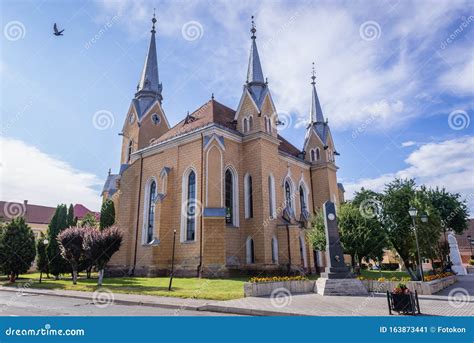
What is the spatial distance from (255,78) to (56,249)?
26.3m

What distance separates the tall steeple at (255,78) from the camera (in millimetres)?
30500

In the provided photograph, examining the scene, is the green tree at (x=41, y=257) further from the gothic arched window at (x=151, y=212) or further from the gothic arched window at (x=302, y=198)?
Result: the gothic arched window at (x=302, y=198)

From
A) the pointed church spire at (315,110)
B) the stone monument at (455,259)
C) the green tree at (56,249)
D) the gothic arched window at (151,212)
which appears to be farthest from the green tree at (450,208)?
the green tree at (56,249)

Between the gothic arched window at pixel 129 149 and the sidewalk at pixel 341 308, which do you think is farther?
the gothic arched window at pixel 129 149

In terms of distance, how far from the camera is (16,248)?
30031 millimetres

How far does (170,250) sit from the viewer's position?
2702cm

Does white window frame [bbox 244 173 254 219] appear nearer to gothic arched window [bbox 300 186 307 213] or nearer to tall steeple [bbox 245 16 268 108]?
tall steeple [bbox 245 16 268 108]

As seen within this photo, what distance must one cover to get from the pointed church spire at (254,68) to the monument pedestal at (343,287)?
21.1m

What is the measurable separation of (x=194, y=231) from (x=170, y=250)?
2.83m

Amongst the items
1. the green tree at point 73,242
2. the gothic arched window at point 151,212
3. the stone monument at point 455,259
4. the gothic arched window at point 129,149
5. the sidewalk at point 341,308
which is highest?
the gothic arched window at point 129,149

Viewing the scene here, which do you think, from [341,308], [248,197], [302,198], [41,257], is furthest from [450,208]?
[41,257]

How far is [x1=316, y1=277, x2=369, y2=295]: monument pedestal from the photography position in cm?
1599

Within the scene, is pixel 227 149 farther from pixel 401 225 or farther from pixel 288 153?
pixel 401 225
